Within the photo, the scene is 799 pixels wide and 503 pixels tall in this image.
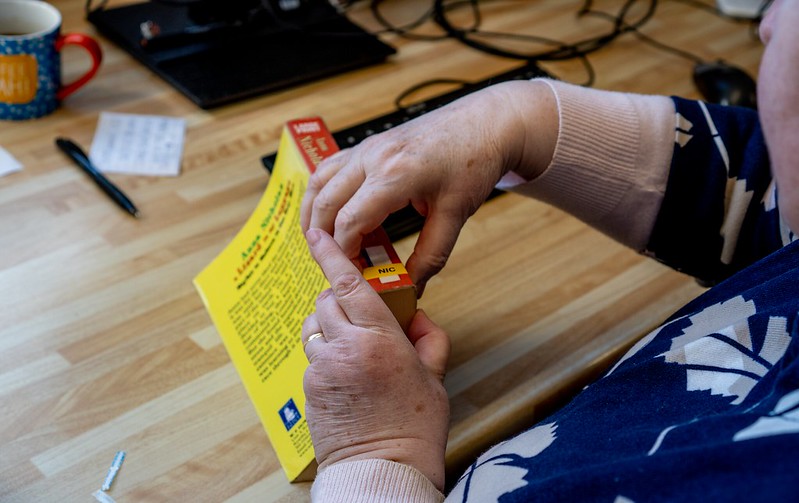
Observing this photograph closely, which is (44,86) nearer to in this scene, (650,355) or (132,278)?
(132,278)

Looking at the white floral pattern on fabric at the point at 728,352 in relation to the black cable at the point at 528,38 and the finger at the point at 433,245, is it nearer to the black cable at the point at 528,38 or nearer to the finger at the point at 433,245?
the finger at the point at 433,245

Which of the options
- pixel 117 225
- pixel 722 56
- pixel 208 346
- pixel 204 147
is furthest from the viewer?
pixel 722 56

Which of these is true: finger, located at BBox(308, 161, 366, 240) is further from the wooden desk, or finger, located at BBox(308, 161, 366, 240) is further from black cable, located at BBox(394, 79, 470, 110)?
black cable, located at BBox(394, 79, 470, 110)

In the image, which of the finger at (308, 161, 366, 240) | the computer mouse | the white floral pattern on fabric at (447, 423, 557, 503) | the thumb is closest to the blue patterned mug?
the finger at (308, 161, 366, 240)

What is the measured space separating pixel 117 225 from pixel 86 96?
10.3 inches

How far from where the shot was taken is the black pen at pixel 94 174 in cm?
81

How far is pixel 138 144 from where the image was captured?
0.90 m

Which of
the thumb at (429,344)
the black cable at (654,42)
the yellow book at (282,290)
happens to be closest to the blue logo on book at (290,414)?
the yellow book at (282,290)

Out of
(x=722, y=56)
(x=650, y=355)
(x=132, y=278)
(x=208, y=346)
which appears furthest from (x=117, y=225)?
(x=722, y=56)

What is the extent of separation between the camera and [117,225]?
0.80 metres

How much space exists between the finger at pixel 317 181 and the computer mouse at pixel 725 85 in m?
0.62

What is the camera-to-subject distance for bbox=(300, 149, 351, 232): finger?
65cm

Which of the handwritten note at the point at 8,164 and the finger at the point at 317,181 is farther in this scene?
the handwritten note at the point at 8,164

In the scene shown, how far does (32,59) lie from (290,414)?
545mm
